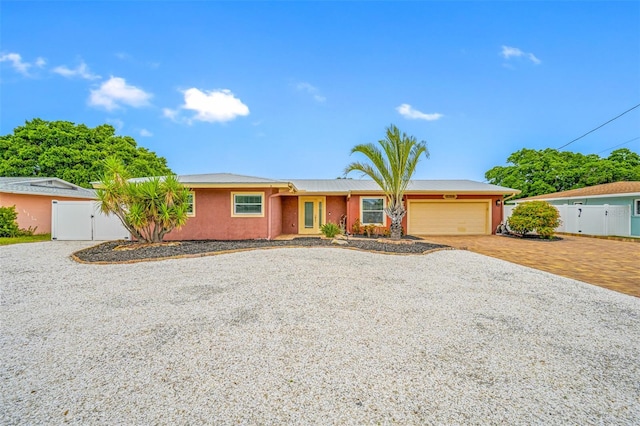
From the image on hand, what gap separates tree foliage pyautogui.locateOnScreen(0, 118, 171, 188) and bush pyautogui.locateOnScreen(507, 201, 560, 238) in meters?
26.4

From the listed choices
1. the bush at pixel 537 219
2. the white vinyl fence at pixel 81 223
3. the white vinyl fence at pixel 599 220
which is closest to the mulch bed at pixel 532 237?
the bush at pixel 537 219

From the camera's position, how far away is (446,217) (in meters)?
16.2

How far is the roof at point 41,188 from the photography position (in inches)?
574

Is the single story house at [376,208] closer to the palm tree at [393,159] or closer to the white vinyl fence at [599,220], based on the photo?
the palm tree at [393,159]

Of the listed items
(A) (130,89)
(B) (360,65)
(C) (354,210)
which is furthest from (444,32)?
(A) (130,89)

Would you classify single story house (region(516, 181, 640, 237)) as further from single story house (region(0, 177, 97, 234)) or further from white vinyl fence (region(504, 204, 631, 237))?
single story house (region(0, 177, 97, 234))

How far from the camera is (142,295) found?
500 centimetres

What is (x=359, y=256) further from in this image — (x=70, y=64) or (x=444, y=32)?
(x=70, y=64)

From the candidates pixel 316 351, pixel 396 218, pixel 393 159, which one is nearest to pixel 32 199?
pixel 393 159

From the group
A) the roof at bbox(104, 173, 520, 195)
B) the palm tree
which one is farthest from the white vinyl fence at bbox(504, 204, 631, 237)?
the palm tree

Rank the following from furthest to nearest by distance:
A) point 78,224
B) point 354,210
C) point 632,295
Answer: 1. point 354,210
2. point 78,224
3. point 632,295

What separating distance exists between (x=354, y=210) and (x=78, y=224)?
12.9 m

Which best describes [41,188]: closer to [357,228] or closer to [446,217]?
[357,228]

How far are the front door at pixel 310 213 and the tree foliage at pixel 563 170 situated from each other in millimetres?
23259
